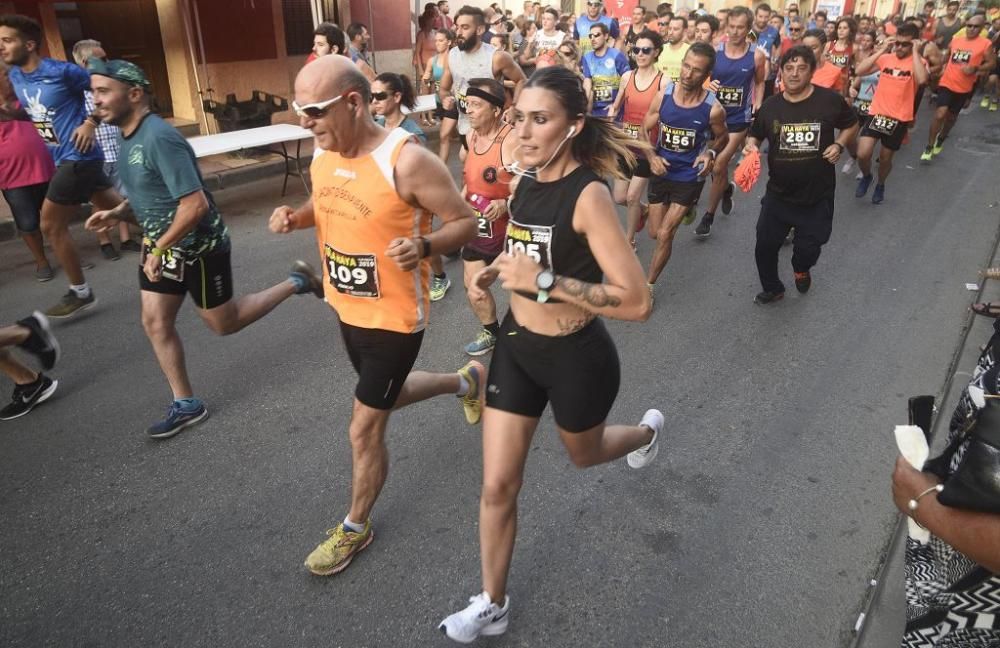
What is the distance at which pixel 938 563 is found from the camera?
1.84 m

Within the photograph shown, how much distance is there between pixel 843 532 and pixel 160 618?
298cm

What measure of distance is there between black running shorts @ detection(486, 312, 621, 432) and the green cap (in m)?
2.38

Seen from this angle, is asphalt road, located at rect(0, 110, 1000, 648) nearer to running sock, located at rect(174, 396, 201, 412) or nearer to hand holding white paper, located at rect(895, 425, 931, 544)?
running sock, located at rect(174, 396, 201, 412)

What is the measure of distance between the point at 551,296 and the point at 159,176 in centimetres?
237

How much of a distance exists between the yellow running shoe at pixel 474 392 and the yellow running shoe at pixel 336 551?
42.7 inches

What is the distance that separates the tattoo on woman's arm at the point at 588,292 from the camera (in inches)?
89.1

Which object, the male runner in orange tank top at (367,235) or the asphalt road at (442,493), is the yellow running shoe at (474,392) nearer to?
the asphalt road at (442,493)

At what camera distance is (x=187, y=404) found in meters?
3.91

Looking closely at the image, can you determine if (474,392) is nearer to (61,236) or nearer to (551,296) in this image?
(551,296)

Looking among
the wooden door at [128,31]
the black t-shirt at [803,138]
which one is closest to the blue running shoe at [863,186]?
the black t-shirt at [803,138]

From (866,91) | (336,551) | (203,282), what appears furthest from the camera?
(866,91)

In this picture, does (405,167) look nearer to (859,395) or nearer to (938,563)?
(938,563)

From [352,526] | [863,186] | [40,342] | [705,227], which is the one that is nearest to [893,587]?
[352,526]

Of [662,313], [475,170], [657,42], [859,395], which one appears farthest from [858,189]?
[475,170]
